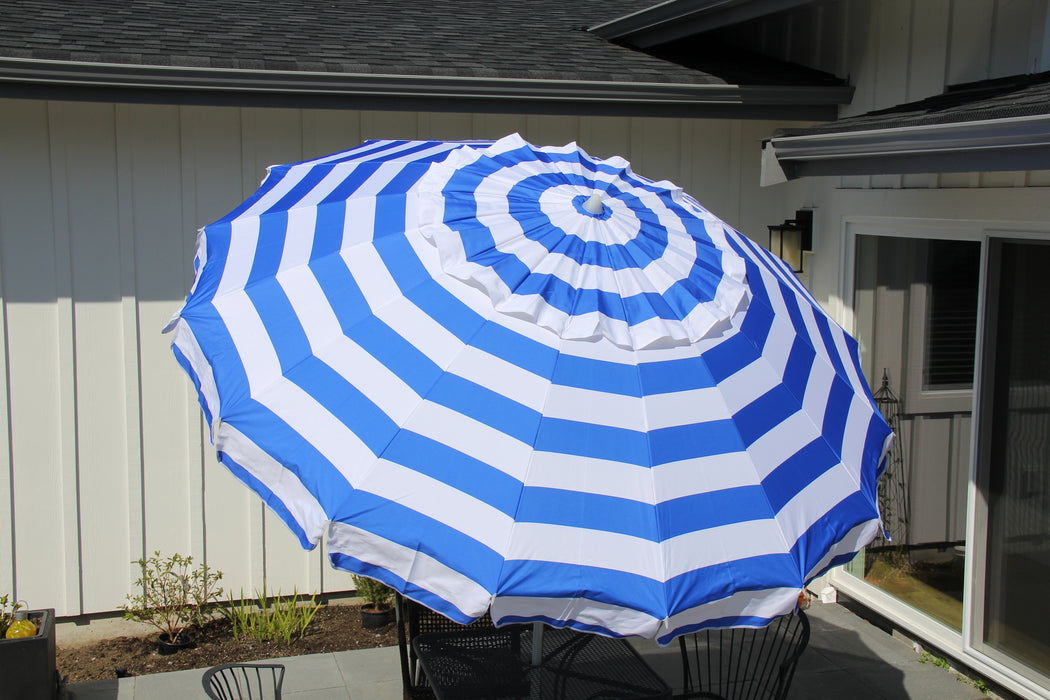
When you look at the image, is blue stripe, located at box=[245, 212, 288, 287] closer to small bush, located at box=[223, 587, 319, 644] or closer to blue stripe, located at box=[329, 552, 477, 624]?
blue stripe, located at box=[329, 552, 477, 624]

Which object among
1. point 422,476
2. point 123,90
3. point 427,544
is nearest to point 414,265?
point 422,476

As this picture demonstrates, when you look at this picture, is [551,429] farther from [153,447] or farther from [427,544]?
[153,447]

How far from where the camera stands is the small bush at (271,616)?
548 cm

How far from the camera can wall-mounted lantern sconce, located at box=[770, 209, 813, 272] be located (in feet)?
20.3

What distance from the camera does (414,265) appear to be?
109 inches

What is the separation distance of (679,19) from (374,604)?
4022mm

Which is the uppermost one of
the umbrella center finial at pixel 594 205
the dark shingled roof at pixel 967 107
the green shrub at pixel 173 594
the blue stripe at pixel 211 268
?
the dark shingled roof at pixel 967 107

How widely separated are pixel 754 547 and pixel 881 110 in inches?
146

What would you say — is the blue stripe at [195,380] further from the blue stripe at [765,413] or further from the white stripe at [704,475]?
the blue stripe at [765,413]

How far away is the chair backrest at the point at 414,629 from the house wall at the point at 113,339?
1628mm

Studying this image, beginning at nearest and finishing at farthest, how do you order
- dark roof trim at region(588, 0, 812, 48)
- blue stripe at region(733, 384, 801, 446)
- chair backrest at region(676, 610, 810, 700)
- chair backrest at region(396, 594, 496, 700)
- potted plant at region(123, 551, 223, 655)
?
1. blue stripe at region(733, 384, 801, 446)
2. chair backrest at region(396, 594, 496, 700)
3. chair backrest at region(676, 610, 810, 700)
4. potted plant at region(123, 551, 223, 655)
5. dark roof trim at region(588, 0, 812, 48)

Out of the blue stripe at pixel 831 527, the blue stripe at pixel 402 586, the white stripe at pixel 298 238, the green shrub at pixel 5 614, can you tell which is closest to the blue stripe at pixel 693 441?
the blue stripe at pixel 831 527

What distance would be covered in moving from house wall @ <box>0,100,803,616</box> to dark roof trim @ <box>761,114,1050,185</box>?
2.18 metres

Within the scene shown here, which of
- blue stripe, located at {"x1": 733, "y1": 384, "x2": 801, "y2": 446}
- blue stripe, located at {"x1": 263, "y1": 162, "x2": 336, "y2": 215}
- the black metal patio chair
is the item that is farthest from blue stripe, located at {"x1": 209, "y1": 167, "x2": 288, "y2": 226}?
blue stripe, located at {"x1": 733, "y1": 384, "x2": 801, "y2": 446}
